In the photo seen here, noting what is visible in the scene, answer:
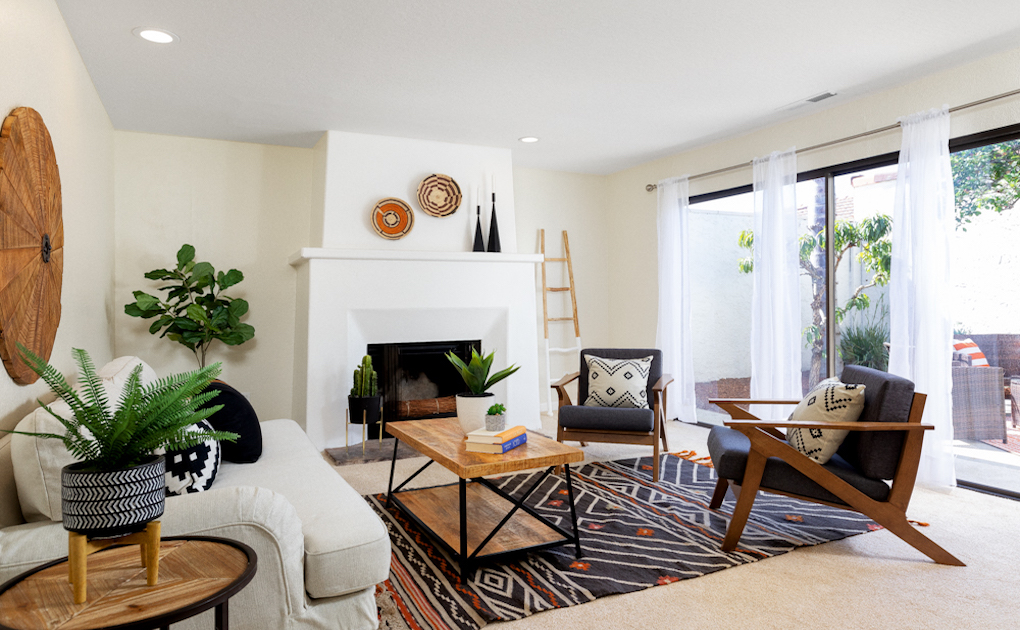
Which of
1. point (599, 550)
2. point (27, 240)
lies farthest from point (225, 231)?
point (599, 550)

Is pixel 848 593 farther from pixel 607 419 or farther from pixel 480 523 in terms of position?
pixel 607 419

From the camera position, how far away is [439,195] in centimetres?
538

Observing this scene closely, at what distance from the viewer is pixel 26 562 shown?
159 centimetres

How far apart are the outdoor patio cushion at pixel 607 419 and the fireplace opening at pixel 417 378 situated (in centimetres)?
147

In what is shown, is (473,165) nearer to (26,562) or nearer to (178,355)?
(178,355)

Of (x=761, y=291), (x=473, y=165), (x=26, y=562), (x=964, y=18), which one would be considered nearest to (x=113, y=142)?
(x=473, y=165)

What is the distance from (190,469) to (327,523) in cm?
56

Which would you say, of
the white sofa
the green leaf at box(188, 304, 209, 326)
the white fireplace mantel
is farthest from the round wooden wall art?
the white fireplace mantel

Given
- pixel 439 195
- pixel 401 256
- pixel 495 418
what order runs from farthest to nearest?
pixel 439 195 → pixel 401 256 → pixel 495 418

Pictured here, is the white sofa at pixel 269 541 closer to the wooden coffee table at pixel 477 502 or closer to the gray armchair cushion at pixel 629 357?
the wooden coffee table at pixel 477 502

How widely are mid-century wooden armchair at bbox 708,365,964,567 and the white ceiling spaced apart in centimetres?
181

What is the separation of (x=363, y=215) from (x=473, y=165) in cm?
107

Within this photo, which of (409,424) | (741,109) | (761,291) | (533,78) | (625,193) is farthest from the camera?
(625,193)

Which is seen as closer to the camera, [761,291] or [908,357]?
[908,357]
